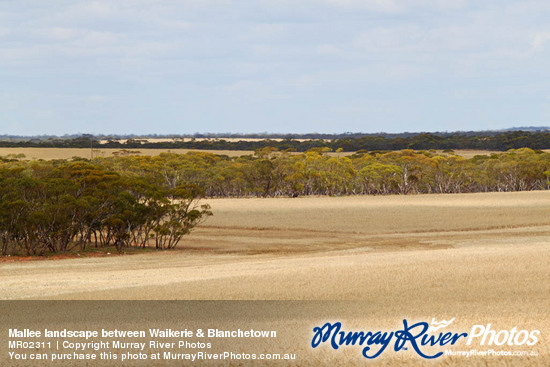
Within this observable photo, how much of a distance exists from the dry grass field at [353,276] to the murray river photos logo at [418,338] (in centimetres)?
30

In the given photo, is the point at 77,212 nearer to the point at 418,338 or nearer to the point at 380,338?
the point at 380,338

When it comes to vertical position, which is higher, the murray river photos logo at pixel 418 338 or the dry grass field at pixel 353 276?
the murray river photos logo at pixel 418 338

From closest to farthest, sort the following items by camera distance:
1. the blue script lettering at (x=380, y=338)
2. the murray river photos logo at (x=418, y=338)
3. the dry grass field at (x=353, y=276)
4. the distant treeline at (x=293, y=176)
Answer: the murray river photos logo at (x=418, y=338) < the blue script lettering at (x=380, y=338) < the dry grass field at (x=353, y=276) < the distant treeline at (x=293, y=176)

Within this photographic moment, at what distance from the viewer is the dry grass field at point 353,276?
17281mm

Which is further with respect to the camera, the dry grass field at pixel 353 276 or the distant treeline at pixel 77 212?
the distant treeline at pixel 77 212

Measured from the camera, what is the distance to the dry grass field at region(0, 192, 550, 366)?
1728 cm

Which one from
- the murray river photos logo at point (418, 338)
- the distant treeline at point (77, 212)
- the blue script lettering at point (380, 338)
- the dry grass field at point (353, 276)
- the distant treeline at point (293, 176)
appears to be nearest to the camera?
the murray river photos logo at point (418, 338)

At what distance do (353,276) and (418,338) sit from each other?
10783 mm

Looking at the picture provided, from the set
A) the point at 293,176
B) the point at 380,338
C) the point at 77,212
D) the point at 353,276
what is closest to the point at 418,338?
the point at 380,338

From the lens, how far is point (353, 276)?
2558 cm

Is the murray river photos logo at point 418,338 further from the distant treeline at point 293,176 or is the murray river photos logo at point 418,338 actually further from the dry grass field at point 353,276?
the distant treeline at point 293,176

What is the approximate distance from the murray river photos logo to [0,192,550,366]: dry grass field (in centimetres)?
30

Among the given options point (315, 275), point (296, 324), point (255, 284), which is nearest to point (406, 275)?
point (315, 275)

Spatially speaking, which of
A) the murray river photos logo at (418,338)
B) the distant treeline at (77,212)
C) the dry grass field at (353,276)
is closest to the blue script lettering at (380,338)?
the murray river photos logo at (418,338)
